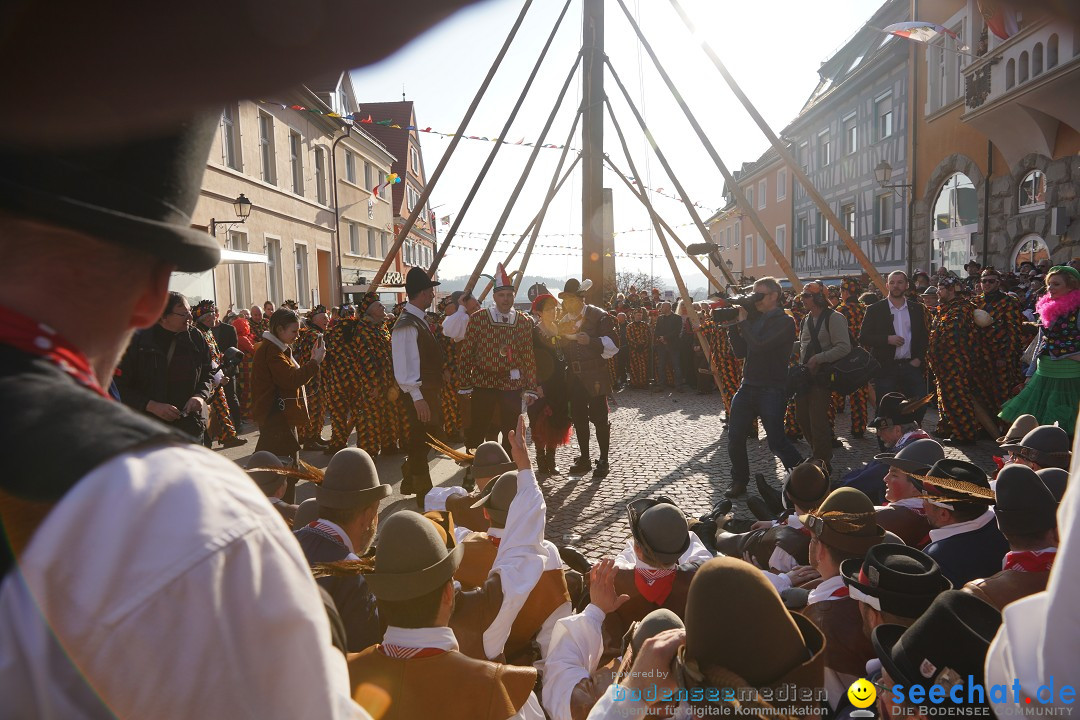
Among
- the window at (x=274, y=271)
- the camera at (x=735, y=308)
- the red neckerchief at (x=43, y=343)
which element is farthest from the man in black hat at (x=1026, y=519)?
the window at (x=274, y=271)

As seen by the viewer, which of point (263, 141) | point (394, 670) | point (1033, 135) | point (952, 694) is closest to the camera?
point (952, 694)

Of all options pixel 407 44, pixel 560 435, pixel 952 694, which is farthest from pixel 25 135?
pixel 560 435

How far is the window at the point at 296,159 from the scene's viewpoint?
1875 centimetres

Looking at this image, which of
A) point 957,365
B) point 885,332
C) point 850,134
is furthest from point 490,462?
point 850,134

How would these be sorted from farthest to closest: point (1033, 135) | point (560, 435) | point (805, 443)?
point (1033, 135) → point (805, 443) → point (560, 435)

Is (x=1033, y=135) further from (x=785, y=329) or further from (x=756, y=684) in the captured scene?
(x=756, y=684)

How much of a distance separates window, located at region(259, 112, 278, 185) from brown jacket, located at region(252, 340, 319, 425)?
13036mm

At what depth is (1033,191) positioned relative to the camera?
1323 cm

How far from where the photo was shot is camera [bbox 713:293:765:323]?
5.81 meters

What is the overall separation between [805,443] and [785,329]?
270cm

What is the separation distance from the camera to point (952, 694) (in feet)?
4.89

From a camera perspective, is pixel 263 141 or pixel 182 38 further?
pixel 263 141

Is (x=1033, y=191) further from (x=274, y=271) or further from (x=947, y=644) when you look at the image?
(x=274, y=271)

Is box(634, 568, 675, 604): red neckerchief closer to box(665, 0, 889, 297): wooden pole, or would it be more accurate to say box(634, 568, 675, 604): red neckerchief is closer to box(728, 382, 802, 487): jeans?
box(728, 382, 802, 487): jeans
